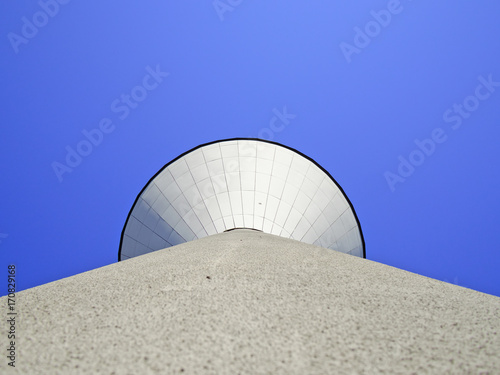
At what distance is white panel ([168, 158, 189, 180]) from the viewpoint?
531 inches

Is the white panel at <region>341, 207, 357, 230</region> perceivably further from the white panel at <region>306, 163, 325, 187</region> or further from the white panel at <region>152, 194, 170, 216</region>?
the white panel at <region>152, 194, 170, 216</region>

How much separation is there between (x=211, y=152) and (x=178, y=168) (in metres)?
1.64

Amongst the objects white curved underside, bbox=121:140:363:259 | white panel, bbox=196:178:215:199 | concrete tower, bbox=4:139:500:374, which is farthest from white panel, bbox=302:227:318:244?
concrete tower, bbox=4:139:500:374

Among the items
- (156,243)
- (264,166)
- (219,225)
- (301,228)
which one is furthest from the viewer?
(264,166)

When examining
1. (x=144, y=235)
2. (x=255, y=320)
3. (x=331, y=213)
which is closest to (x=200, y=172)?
(x=144, y=235)

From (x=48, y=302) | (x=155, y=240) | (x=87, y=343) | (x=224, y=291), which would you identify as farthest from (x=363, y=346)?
(x=155, y=240)

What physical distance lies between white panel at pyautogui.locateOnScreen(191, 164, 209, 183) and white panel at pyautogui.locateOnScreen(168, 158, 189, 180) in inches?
15.7

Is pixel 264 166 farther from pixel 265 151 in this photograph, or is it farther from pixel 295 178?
pixel 295 178

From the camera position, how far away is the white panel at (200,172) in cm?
1337

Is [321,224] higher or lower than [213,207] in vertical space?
lower

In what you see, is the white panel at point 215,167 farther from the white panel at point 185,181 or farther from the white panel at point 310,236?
the white panel at point 310,236

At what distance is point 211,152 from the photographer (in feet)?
45.4

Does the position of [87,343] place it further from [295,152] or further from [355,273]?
[295,152]

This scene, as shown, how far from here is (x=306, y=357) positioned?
162 cm
